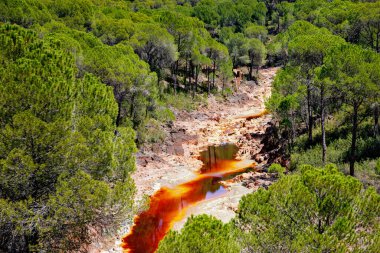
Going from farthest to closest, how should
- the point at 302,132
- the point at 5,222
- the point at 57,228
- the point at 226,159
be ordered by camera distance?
the point at 226,159
the point at 302,132
the point at 57,228
the point at 5,222

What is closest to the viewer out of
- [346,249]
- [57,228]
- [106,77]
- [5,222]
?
[346,249]

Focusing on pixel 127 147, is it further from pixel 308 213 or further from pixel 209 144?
pixel 209 144

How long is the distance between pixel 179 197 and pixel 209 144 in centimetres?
1484

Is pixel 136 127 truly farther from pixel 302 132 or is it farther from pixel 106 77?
pixel 302 132

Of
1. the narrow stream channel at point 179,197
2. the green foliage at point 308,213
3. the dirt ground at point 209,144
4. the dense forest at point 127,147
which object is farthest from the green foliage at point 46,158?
the green foliage at point 308,213

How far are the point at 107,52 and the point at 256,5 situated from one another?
75.1 meters

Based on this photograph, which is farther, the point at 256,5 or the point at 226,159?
the point at 256,5

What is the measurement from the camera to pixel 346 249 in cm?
1166

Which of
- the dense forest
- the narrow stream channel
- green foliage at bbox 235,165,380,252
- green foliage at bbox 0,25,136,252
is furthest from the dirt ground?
green foliage at bbox 235,165,380,252

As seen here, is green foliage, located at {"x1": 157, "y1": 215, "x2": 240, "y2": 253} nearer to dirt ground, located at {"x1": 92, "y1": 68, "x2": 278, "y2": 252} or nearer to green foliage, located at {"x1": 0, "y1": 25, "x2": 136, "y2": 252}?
green foliage, located at {"x1": 0, "y1": 25, "x2": 136, "y2": 252}

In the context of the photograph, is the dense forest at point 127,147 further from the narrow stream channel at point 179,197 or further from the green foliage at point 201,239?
the narrow stream channel at point 179,197

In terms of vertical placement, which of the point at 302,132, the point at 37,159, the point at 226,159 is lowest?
the point at 226,159

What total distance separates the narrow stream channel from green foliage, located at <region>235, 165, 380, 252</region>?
11128 millimetres

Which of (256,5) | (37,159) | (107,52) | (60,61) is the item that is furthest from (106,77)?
(256,5)
